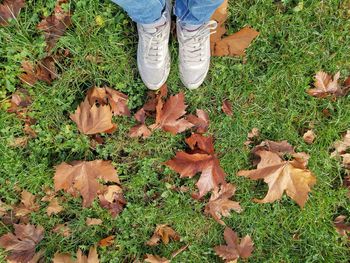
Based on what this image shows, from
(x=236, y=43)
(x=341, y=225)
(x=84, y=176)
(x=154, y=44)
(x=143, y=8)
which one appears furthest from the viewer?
(x=341, y=225)

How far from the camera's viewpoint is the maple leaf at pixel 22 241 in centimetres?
227

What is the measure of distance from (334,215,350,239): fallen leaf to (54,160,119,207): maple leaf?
4.44 ft

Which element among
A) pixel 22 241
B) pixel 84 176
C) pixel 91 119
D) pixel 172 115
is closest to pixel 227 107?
pixel 172 115

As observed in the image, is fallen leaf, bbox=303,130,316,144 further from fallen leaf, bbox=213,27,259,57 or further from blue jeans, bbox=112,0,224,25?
blue jeans, bbox=112,0,224,25

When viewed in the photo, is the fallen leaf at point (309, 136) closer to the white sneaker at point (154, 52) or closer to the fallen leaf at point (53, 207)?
the white sneaker at point (154, 52)

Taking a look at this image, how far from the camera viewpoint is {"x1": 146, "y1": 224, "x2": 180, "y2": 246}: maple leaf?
2.35 meters

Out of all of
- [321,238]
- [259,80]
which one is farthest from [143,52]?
[321,238]

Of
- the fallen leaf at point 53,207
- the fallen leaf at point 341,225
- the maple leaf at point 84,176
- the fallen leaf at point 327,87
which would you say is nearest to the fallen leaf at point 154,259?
A: the maple leaf at point 84,176

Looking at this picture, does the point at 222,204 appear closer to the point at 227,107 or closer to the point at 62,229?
the point at 227,107

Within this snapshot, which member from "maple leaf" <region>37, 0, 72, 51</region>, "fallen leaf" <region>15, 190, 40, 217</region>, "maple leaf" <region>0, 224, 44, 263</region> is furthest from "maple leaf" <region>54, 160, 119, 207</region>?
"maple leaf" <region>37, 0, 72, 51</region>

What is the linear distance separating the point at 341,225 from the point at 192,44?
142 centimetres

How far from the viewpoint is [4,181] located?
2.31m

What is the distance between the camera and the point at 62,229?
2340mm

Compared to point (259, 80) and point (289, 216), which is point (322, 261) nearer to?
point (289, 216)
